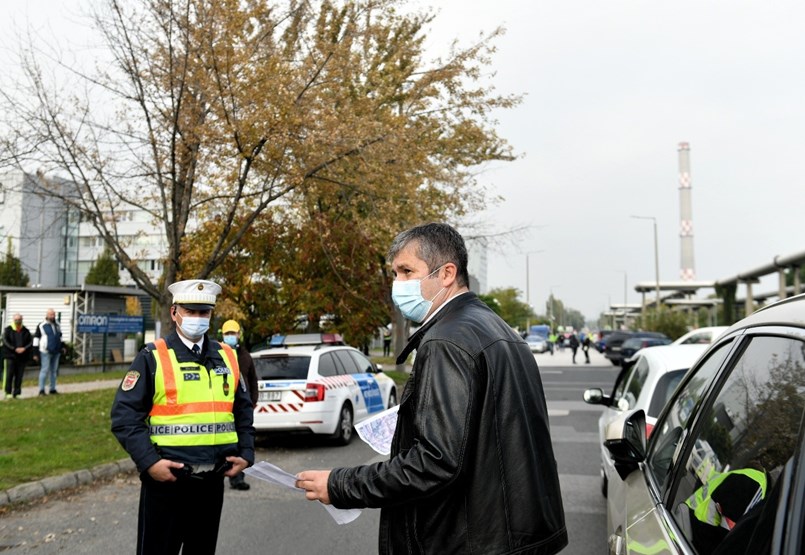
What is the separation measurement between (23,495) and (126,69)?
671 centimetres

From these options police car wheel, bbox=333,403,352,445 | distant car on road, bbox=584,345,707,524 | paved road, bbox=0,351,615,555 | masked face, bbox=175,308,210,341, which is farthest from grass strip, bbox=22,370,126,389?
masked face, bbox=175,308,210,341

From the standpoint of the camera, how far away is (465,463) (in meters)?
2.04

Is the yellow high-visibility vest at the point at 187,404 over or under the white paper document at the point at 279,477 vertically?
Answer: over

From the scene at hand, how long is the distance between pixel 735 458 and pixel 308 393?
352 inches

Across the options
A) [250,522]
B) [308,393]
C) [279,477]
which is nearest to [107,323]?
[308,393]

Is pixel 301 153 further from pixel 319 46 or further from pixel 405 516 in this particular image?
pixel 405 516

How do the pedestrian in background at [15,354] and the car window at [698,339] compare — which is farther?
the car window at [698,339]

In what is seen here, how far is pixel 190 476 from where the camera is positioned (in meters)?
3.50

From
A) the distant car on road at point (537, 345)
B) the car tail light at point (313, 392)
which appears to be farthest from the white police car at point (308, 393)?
the distant car on road at point (537, 345)

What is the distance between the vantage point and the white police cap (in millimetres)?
3906

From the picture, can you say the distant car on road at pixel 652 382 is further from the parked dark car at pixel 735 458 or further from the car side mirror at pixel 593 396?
the parked dark car at pixel 735 458

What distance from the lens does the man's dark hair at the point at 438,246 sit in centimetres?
244

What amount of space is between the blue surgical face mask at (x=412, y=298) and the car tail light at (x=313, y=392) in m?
8.04

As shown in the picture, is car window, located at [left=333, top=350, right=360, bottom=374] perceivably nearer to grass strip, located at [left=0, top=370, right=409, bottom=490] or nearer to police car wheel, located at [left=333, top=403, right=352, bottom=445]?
police car wheel, located at [left=333, top=403, right=352, bottom=445]
